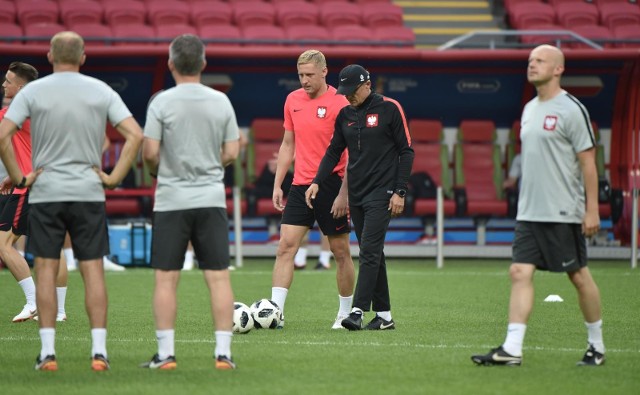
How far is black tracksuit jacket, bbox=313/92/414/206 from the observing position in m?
9.48

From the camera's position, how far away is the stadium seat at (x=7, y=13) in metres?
20.8

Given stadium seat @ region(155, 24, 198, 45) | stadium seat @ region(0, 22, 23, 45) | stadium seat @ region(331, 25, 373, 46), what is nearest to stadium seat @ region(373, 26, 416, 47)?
stadium seat @ region(331, 25, 373, 46)

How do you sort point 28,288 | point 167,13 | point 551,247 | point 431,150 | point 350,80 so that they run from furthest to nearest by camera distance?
point 167,13 → point 431,150 → point 28,288 → point 350,80 → point 551,247

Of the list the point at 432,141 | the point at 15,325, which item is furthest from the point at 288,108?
the point at 432,141

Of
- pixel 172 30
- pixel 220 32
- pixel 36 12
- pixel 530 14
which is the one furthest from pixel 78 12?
pixel 530 14

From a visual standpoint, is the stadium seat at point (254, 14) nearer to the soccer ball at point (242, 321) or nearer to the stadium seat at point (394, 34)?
the stadium seat at point (394, 34)

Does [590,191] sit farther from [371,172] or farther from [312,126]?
[312,126]

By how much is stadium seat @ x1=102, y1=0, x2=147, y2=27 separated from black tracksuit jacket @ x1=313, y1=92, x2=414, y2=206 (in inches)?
487

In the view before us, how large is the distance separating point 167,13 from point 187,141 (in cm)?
1474

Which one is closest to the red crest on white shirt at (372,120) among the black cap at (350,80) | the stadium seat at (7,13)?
the black cap at (350,80)

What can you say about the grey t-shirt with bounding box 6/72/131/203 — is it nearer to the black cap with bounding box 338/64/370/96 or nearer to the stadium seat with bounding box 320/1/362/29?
the black cap with bounding box 338/64/370/96

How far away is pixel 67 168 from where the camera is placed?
23.8 ft

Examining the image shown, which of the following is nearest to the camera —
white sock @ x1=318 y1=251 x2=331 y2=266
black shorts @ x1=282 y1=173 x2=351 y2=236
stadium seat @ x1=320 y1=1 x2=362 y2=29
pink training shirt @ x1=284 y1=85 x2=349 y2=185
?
black shorts @ x1=282 y1=173 x2=351 y2=236

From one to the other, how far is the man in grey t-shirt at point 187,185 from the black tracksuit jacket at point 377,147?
236 cm
